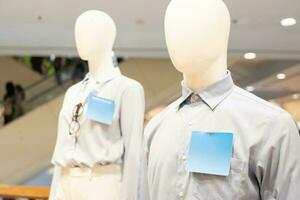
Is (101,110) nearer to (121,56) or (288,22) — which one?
(288,22)

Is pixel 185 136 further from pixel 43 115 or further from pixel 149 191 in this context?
pixel 43 115

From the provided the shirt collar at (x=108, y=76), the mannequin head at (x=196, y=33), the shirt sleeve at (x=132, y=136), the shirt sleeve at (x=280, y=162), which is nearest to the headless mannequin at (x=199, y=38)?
the mannequin head at (x=196, y=33)

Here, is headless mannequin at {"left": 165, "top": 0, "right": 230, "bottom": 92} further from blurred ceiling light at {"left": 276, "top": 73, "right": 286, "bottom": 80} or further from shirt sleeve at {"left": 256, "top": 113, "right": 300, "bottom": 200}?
blurred ceiling light at {"left": 276, "top": 73, "right": 286, "bottom": 80}

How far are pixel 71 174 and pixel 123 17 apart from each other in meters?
3.89

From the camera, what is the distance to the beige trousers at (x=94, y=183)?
1.78 meters

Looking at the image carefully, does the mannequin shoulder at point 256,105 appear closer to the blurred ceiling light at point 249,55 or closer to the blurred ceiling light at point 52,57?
the blurred ceiling light at point 249,55

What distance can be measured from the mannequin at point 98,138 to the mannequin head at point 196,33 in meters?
0.75

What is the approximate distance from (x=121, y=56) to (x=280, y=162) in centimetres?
631

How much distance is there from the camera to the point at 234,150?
103cm

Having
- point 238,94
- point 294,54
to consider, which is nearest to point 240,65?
point 294,54

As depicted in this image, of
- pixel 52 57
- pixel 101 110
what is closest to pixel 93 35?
pixel 101 110

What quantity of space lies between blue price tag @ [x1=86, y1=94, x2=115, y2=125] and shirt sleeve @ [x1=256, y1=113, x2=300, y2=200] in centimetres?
92

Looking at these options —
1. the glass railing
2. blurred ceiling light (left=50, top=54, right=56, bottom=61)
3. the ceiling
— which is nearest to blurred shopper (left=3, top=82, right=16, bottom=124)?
the glass railing

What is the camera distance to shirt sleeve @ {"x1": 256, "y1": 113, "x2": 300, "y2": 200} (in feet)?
3.18
